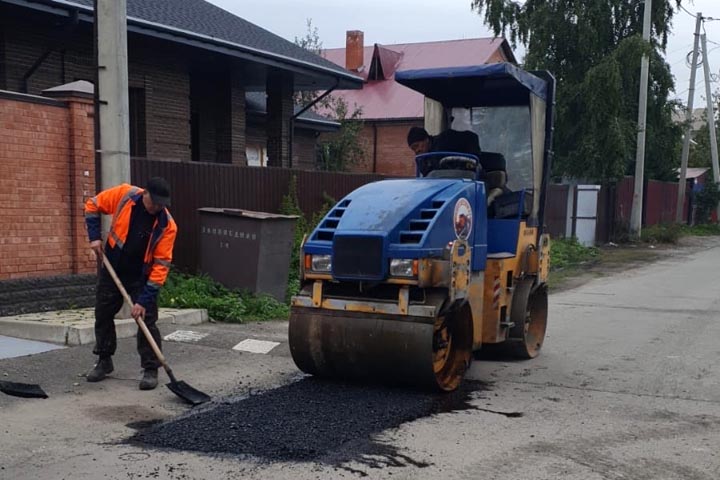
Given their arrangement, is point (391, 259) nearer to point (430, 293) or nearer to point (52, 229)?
point (430, 293)

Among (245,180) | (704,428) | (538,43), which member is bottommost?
(704,428)

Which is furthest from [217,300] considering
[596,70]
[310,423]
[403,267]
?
[596,70]

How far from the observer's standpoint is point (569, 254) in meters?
21.8

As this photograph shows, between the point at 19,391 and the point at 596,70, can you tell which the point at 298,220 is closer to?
the point at 19,391

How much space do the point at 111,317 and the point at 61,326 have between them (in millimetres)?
1512

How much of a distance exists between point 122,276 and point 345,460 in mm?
2886

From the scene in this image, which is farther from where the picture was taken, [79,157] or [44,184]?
[79,157]

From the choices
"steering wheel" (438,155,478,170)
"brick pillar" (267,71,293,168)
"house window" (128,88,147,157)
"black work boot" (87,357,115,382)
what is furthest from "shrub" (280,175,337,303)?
"black work boot" (87,357,115,382)

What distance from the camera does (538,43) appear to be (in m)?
27.0

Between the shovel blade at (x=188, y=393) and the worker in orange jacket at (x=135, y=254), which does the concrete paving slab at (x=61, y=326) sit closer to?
the worker in orange jacket at (x=135, y=254)

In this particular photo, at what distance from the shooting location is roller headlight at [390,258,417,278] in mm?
6160

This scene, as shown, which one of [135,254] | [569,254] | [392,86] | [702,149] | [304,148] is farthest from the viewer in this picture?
[702,149]

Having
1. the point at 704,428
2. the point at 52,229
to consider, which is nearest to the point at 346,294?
the point at 704,428

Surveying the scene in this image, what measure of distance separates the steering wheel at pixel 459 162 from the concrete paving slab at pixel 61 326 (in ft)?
12.3
